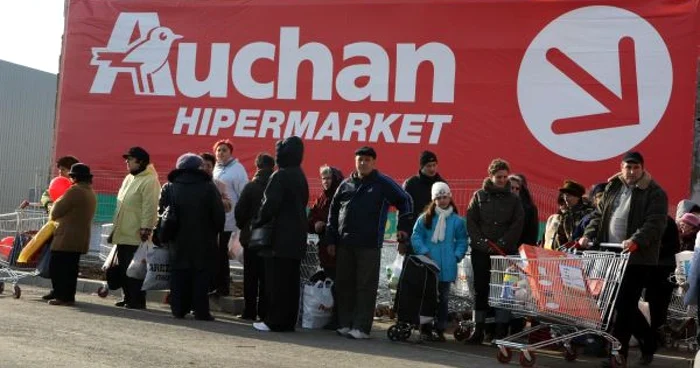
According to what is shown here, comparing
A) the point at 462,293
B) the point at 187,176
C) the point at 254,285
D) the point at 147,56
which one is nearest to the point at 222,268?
the point at 254,285

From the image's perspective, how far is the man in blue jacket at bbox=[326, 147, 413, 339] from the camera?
1157cm

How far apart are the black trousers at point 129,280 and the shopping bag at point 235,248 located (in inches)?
44.6

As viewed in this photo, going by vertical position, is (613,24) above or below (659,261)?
above

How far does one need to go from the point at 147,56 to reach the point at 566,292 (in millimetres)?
11441

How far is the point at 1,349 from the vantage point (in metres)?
8.91

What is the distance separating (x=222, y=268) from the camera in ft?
45.8

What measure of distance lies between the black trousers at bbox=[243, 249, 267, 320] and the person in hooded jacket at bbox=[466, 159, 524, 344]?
2.46 metres

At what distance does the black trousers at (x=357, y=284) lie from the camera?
11.6 meters

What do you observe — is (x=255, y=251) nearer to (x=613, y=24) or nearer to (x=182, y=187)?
(x=182, y=187)

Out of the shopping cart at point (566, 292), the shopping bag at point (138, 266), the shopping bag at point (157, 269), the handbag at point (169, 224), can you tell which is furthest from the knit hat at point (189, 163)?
the shopping cart at point (566, 292)

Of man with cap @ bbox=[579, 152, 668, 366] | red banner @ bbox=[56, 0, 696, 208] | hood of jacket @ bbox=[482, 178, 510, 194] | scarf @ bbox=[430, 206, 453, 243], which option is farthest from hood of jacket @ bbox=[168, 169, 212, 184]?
red banner @ bbox=[56, 0, 696, 208]

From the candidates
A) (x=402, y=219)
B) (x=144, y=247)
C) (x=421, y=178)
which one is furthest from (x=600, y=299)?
(x=144, y=247)

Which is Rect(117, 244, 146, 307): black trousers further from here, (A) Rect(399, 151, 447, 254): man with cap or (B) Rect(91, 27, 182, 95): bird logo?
(B) Rect(91, 27, 182, 95): bird logo

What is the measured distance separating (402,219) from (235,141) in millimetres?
7711
